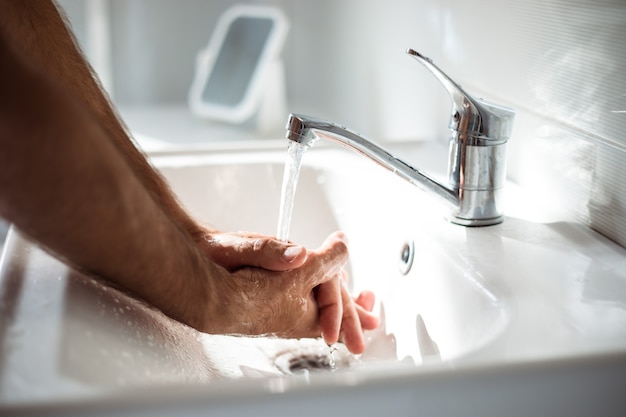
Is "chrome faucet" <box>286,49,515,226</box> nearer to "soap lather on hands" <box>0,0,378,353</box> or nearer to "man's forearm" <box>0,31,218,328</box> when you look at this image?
"soap lather on hands" <box>0,0,378,353</box>

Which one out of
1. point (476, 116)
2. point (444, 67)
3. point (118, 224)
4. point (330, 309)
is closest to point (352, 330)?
point (330, 309)

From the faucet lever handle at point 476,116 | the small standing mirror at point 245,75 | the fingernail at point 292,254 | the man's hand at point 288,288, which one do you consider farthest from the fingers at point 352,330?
the small standing mirror at point 245,75

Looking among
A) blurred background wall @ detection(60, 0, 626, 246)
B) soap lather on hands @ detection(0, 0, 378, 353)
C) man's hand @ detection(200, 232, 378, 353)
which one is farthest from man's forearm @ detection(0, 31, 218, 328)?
blurred background wall @ detection(60, 0, 626, 246)

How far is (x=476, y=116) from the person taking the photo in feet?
2.70

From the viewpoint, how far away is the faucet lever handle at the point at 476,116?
2.70ft

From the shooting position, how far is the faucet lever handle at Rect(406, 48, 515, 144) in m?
0.82

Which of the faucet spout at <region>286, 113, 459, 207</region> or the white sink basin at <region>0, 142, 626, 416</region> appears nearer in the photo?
the white sink basin at <region>0, 142, 626, 416</region>

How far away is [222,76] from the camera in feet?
5.91

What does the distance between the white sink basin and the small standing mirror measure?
634 millimetres

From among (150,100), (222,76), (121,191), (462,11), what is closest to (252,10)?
(222,76)

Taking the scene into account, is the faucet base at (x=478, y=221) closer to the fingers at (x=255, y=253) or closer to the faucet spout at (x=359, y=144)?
the faucet spout at (x=359, y=144)

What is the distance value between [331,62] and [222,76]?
0.24 meters

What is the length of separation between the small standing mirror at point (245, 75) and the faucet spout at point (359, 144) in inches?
36.4

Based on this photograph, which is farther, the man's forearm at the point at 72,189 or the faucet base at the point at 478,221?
the faucet base at the point at 478,221
